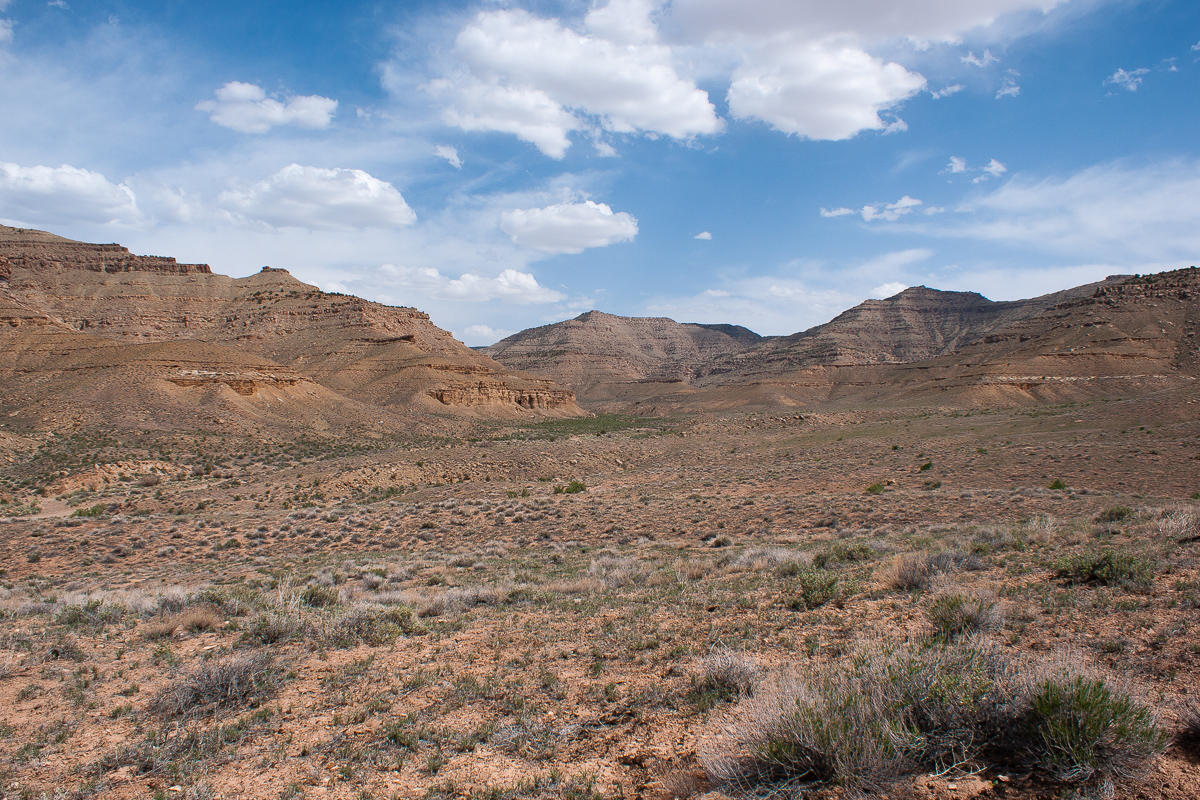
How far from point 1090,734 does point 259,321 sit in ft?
295

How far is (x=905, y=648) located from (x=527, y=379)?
287 feet

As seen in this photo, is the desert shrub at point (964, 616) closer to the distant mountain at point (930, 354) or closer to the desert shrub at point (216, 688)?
the desert shrub at point (216, 688)

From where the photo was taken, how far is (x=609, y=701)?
202 inches

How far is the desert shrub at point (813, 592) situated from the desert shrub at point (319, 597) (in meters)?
6.81

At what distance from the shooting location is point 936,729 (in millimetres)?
3570

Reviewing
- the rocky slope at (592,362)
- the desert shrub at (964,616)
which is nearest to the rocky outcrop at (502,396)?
the rocky slope at (592,362)

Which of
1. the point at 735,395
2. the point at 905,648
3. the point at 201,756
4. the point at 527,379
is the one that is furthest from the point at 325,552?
the point at 735,395

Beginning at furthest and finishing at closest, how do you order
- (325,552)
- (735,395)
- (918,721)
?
(735,395) → (325,552) → (918,721)

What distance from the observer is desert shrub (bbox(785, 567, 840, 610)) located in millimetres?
7389

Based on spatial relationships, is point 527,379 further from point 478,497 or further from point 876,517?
point 876,517

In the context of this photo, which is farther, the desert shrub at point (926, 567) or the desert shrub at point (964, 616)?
the desert shrub at point (926, 567)

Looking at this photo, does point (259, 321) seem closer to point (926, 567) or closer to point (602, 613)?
point (602, 613)

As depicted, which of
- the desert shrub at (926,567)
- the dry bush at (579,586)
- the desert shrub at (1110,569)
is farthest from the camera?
the dry bush at (579,586)

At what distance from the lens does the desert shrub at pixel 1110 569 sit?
6.36 metres
